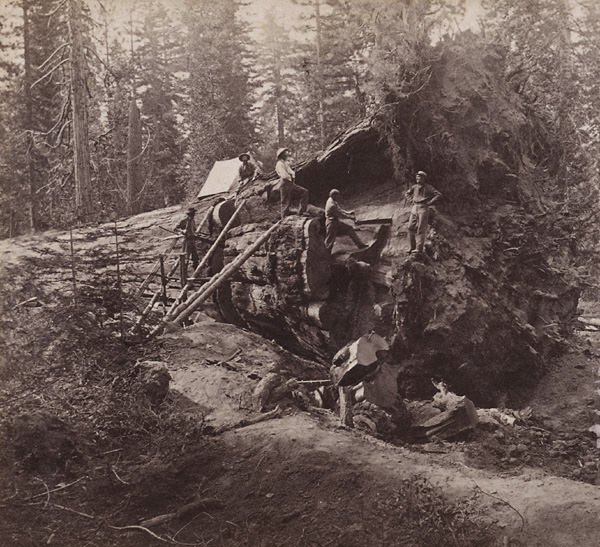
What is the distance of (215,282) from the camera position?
35.0 ft

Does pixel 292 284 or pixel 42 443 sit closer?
pixel 42 443

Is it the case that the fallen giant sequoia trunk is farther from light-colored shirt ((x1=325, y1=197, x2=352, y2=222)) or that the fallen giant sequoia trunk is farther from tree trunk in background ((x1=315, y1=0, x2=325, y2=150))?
tree trunk in background ((x1=315, y1=0, x2=325, y2=150))

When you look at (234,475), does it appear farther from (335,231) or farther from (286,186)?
(286,186)

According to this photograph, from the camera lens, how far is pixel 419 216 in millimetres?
9781

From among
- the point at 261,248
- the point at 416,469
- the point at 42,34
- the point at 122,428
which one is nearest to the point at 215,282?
the point at 261,248

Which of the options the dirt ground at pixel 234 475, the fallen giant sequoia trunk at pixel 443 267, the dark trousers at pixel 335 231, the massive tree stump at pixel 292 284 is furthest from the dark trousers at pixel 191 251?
the dirt ground at pixel 234 475

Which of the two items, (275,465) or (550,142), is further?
(550,142)

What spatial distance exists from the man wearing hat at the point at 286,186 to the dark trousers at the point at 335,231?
38.9 inches

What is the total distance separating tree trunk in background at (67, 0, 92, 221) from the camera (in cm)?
1296

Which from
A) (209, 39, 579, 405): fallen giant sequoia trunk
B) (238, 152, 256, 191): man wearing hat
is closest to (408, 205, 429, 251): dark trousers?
(209, 39, 579, 405): fallen giant sequoia trunk

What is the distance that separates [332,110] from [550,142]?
39.3 ft

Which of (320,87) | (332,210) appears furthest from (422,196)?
(320,87)

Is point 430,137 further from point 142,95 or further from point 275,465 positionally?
point 142,95

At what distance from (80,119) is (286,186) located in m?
6.48
